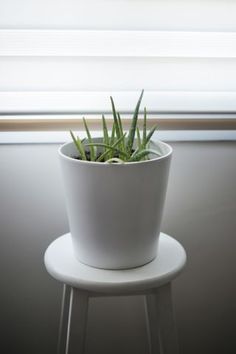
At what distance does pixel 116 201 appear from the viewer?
759 mm

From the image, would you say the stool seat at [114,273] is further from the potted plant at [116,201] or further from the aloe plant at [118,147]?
the aloe plant at [118,147]

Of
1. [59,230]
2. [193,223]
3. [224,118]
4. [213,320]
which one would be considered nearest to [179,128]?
[224,118]

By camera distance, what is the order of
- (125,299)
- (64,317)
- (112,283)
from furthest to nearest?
1. (125,299)
2. (64,317)
3. (112,283)

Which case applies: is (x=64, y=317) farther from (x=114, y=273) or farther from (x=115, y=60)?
(x=115, y=60)

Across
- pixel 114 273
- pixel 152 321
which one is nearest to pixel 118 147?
pixel 114 273

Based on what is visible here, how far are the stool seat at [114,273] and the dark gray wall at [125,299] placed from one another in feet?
0.69

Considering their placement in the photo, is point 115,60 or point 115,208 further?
point 115,60

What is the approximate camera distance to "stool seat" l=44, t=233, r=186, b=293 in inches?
29.7

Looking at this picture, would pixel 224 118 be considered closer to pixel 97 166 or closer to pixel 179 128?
pixel 179 128

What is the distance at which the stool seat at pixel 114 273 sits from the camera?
75 cm

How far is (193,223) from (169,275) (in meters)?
0.33

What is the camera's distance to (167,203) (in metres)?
1.08

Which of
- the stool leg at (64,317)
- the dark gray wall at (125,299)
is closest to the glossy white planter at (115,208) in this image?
the stool leg at (64,317)

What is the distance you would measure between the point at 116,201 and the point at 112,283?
0.39 ft
